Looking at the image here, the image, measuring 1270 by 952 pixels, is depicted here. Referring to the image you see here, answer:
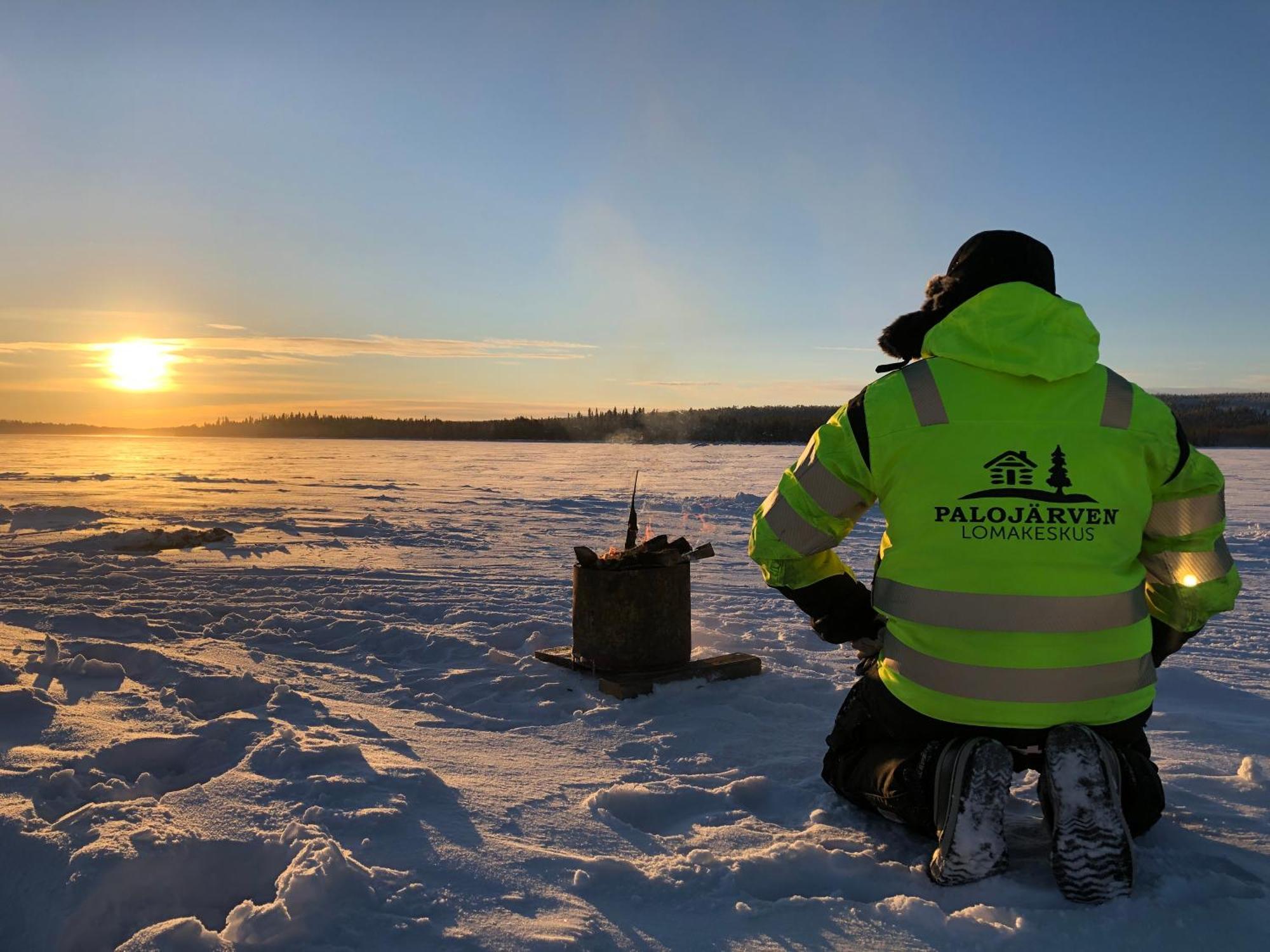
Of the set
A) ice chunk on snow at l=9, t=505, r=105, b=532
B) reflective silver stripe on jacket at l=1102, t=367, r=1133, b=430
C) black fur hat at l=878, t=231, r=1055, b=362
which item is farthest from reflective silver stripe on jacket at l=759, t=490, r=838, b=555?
ice chunk on snow at l=9, t=505, r=105, b=532

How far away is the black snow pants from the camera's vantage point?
2.58 meters

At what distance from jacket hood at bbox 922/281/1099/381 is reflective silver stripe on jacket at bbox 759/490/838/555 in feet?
2.01

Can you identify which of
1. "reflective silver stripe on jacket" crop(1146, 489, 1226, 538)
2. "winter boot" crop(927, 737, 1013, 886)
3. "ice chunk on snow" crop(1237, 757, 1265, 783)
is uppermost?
"reflective silver stripe on jacket" crop(1146, 489, 1226, 538)

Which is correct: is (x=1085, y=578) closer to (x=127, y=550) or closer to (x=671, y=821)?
(x=671, y=821)

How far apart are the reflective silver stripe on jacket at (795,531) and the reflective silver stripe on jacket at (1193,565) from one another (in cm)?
93

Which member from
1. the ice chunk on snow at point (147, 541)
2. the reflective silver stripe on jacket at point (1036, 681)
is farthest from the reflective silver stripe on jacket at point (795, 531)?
the ice chunk on snow at point (147, 541)

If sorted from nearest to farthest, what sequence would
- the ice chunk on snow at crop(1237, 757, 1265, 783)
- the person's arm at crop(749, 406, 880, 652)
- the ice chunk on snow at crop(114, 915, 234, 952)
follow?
the ice chunk on snow at crop(114, 915, 234, 952) → the person's arm at crop(749, 406, 880, 652) → the ice chunk on snow at crop(1237, 757, 1265, 783)

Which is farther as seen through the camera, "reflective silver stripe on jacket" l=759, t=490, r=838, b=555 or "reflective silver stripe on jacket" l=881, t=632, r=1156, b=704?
"reflective silver stripe on jacket" l=759, t=490, r=838, b=555

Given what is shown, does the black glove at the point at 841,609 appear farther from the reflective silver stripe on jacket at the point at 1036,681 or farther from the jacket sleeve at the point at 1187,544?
the jacket sleeve at the point at 1187,544

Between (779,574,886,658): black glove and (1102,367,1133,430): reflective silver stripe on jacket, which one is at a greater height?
(1102,367,1133,430): reflective silver stripe on jacket

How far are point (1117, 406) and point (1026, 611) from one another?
60 cm

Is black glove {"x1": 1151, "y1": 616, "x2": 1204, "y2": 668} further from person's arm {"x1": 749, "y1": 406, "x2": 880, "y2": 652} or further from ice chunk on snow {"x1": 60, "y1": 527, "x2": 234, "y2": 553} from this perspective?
ice chunk on snow {"x1": 60, "y1": 527, "x2": 234, "y2": 553}

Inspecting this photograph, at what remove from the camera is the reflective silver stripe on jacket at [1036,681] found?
8.01 feet

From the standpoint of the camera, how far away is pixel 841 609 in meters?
2.92
